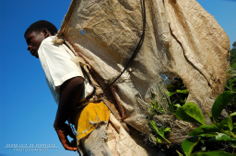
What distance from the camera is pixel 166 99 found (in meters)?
0.99

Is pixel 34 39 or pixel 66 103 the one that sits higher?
pixel 34 39

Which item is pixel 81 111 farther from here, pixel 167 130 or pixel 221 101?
pixel 221 101

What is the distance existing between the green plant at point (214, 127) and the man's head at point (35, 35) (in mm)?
1254

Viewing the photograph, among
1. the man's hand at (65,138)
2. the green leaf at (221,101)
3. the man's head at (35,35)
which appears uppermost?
the man's head at (35,35)

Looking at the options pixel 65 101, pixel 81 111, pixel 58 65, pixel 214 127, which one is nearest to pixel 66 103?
pixel 65 101

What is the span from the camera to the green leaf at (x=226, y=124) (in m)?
Result: 0.72

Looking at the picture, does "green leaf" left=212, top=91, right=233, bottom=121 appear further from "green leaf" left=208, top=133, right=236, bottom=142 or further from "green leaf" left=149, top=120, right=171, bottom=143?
"green leaf" left=149, top=120, right=171, bottom=143

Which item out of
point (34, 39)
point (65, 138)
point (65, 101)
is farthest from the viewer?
point (34, 39)

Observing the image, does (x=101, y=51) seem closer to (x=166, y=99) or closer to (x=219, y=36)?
(x=166, y=99)

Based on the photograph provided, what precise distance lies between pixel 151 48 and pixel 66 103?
25.8 inches

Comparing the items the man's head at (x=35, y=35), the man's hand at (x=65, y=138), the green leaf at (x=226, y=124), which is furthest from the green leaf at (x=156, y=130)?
the man's head at (x=35, y=35)

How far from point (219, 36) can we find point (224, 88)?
0.30 metres

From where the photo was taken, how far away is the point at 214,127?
0.75 metres

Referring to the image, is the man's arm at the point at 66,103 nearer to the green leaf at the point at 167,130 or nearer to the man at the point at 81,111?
the man at the point at 81,111
